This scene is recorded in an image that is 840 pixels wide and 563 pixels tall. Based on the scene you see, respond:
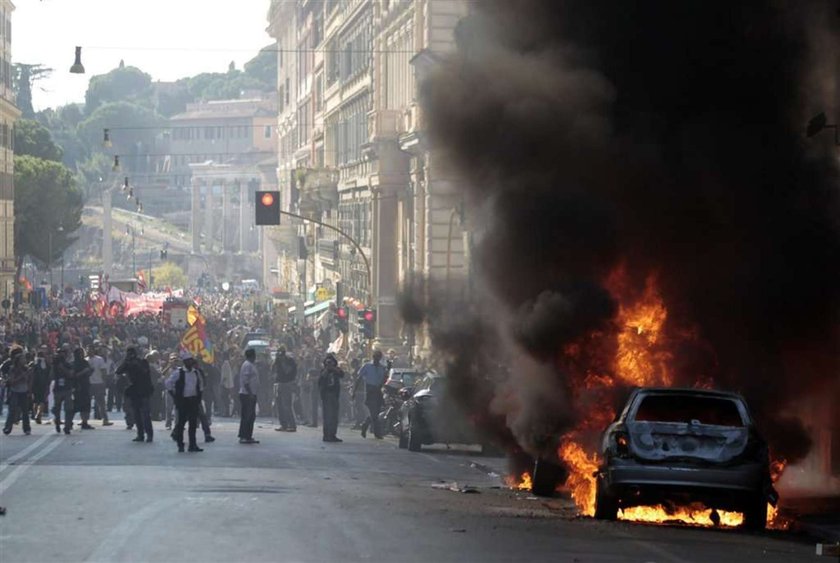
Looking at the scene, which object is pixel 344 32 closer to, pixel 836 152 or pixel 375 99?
pixel 375 99

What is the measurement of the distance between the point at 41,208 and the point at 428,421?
78390mm

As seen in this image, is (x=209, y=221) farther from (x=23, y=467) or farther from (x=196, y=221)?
(x=23, y=467)

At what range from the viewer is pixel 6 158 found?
82.6 meters

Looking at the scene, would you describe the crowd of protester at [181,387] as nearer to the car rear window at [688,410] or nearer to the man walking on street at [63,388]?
the man walking on street at [63,388]

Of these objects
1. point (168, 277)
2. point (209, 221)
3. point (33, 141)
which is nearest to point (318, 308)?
point (33, 141)

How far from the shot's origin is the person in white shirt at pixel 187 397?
23.5 metres

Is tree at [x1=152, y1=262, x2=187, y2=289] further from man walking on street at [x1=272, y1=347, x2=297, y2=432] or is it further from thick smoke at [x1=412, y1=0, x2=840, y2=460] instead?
thick smoke at [x1=412, y1=0, x2=840, y2=460]

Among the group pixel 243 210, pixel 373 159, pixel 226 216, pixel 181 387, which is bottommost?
pixel 181 387

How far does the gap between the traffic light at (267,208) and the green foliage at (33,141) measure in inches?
2914

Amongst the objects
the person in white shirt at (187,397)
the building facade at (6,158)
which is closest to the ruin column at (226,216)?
the building facade at (6,158)

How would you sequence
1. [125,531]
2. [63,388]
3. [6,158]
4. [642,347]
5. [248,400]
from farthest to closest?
1. [6,158]
2. [63,388]
3. [248,400]
4. [642,347]
5. [125,531]

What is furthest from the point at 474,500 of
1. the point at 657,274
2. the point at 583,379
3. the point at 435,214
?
the point at 435,214

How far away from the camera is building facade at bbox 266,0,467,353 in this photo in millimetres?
41969

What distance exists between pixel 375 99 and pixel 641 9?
3417 centimetres
